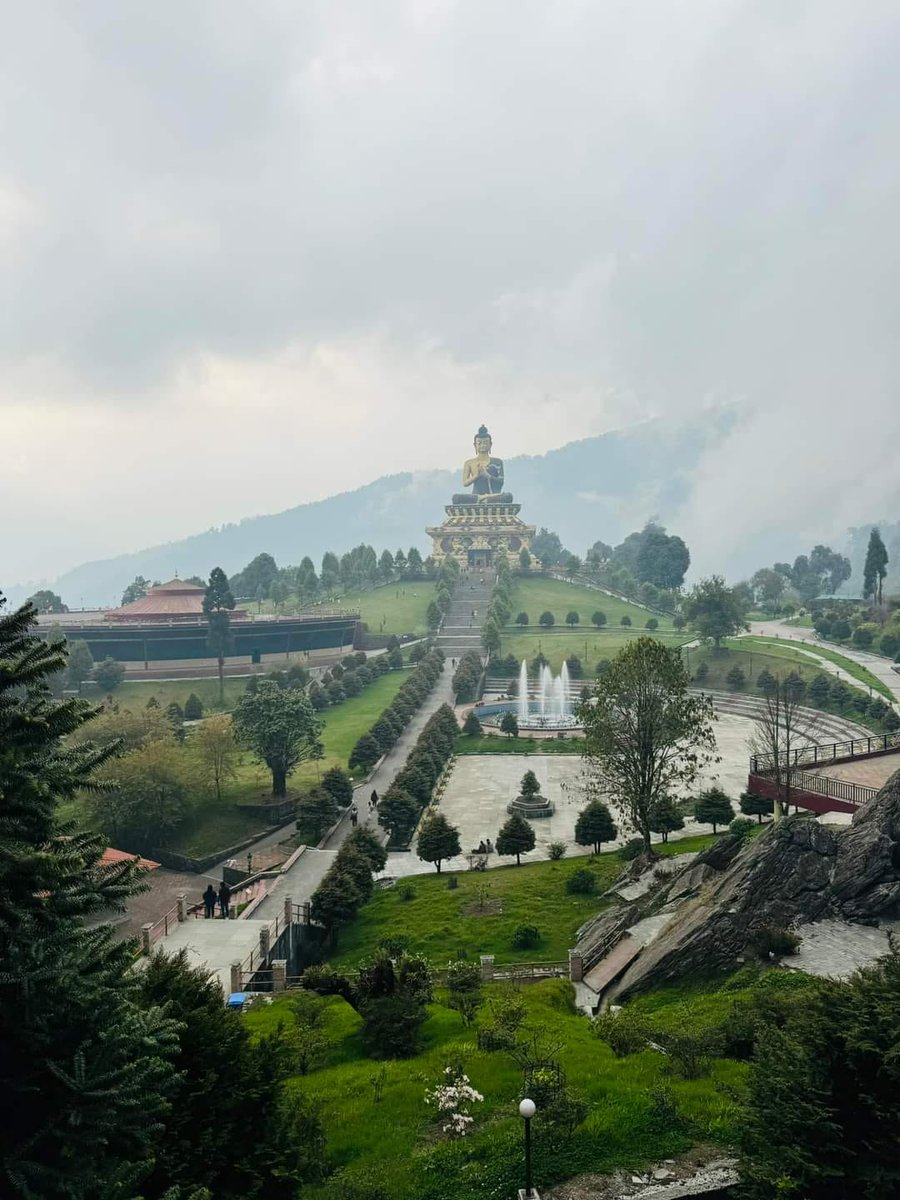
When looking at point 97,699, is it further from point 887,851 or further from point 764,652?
point 887,851

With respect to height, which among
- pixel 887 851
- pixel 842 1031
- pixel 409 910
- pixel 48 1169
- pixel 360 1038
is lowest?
pixel 409 910

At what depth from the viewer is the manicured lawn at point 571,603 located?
108025mm

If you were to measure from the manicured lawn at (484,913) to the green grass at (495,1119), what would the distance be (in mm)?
8791

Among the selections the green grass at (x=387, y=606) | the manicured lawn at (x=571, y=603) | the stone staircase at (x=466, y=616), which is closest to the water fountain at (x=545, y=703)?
the stone staircase at (x=466, y=616)

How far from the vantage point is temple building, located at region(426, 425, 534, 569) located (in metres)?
145

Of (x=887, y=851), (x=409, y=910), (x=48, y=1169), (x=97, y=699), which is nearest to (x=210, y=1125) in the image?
(x=48, y=1169)

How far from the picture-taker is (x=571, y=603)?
377 feet

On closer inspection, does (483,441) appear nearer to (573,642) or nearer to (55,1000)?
(573,642)

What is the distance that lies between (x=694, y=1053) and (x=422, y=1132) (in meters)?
4.77

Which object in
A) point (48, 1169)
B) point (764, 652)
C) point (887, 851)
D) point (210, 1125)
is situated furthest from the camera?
point (764, 652)

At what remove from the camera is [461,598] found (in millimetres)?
120875

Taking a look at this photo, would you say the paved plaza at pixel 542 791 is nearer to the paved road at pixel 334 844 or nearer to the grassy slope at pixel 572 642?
the paved road at pixel 334 844

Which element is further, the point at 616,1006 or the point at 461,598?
the point at 461,598

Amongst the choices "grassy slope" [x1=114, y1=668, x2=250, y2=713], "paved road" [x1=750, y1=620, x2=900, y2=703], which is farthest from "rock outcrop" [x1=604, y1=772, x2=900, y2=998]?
"grassy slope" [x1=114, y1=668, x2=250, y2=713]
